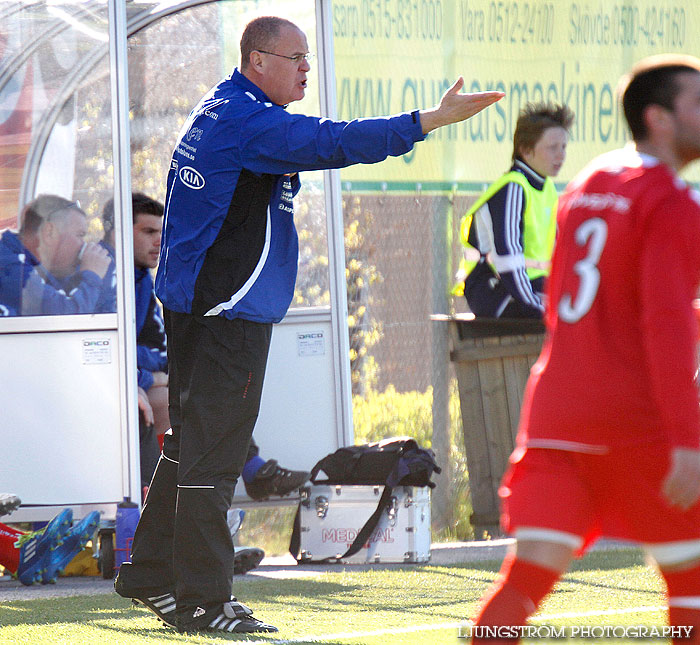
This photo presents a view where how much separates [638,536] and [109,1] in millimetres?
4996

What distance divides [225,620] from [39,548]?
2133 millimetres

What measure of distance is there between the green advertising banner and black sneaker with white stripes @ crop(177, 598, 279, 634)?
13.8 ft

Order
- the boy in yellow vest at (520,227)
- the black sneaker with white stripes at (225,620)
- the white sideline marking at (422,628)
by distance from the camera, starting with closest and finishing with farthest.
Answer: the white sideline marking at (422,628) → the black sneaker with white stripes at (225,620) → the boy in yellow vest at (520,227)

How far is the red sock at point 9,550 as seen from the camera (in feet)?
21.0

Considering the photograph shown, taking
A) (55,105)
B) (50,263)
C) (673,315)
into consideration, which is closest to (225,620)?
(673,315)

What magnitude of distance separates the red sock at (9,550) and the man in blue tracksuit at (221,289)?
74.5 inches

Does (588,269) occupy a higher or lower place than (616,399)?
higher

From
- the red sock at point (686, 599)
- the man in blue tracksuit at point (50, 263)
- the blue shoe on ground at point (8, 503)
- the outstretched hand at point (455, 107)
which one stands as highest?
the outstretched hand at point (455, 107)

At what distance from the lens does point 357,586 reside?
596 cm

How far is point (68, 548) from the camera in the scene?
6.44 metres

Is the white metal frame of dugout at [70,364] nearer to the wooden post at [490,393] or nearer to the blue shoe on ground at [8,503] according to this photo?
the blue shoe on ground at [8,503]

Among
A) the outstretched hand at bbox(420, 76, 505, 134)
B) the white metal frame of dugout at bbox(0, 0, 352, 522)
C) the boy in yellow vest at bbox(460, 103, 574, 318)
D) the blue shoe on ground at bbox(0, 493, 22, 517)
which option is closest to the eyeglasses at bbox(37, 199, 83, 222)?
the white metal frame of dugout at bbox(0, 0, 352, 522)

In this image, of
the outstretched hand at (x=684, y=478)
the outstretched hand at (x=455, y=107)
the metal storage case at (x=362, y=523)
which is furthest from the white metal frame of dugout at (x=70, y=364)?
the outstretched hand at (x=684, y=478)

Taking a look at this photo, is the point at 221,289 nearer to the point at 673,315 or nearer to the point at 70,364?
the point at 673,315
